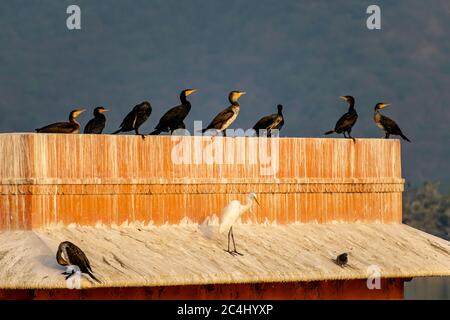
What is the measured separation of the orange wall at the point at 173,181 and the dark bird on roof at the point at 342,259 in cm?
234

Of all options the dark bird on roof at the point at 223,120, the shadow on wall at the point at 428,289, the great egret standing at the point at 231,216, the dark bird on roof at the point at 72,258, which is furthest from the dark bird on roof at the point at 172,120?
the shadow on wall at the point at 428,289

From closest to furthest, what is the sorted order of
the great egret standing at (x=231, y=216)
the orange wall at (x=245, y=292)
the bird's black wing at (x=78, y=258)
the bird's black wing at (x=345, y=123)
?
the bird's black wing at (x=78, y=258) < the orange wall at (x=245, y=292) < the great egret standing at (x=231, y=216) < the bird's black wing at (x=345, y=123)

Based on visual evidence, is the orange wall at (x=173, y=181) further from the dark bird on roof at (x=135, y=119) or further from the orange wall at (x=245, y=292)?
the orange wall at (x=245, y=292)

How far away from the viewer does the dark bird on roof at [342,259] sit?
3138 centimetres

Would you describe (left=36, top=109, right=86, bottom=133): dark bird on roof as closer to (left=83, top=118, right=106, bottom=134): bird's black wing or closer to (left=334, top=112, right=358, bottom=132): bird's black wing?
(left=83, top=118, right=106, bottom=134): bird's black wing

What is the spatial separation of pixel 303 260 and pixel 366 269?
5.03 ft

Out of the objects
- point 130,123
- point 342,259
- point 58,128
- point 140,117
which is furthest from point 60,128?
point 342,259

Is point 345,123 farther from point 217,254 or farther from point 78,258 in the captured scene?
point 78,258

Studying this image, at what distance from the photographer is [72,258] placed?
26.7 m

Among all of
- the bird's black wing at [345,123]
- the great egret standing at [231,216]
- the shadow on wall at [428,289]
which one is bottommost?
the shadow on wall at [428,289]

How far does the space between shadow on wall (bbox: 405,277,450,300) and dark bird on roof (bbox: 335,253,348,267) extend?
98.3m

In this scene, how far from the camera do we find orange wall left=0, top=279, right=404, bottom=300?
27938 mm

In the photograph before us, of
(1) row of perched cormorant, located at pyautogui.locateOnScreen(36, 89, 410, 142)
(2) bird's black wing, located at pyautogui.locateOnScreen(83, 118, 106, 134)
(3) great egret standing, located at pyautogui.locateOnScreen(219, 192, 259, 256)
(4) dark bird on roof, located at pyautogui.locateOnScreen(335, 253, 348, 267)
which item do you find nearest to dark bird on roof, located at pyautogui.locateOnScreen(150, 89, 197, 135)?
(1) row of perched cormorant, located at pyautogui.locateOnScreen(36, 89, 410, 142)

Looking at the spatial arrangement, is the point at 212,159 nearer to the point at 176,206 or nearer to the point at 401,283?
the point at 176,206
